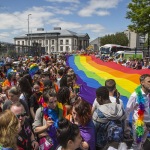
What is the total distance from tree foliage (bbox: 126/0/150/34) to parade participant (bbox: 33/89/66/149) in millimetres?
21133

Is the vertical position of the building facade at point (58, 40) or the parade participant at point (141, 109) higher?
the building facade at point (58, 40)

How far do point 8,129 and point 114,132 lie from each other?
1532 millimetres

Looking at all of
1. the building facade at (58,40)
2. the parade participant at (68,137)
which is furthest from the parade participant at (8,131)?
the building facade at (58,40)

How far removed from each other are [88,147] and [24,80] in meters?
2.71

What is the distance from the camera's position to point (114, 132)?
3283 millimetres

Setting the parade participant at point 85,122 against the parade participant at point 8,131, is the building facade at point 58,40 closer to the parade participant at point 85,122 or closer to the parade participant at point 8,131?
the parade participant at point 85,122

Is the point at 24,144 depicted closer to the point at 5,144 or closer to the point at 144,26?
the point at 5,144

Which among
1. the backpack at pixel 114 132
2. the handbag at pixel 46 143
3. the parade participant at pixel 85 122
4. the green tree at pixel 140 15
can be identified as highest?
the green tree at pixel 140 15

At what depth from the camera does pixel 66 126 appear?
2.50 meters

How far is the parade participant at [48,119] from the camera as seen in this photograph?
326 cm

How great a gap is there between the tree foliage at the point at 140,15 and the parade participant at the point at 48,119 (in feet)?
69.3

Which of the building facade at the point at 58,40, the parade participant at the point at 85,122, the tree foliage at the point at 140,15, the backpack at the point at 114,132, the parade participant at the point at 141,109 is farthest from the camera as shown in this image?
the building facade at the point at 58,40

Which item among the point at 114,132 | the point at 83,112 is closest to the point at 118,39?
the point at 114,132

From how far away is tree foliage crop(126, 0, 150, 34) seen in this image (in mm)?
22858
